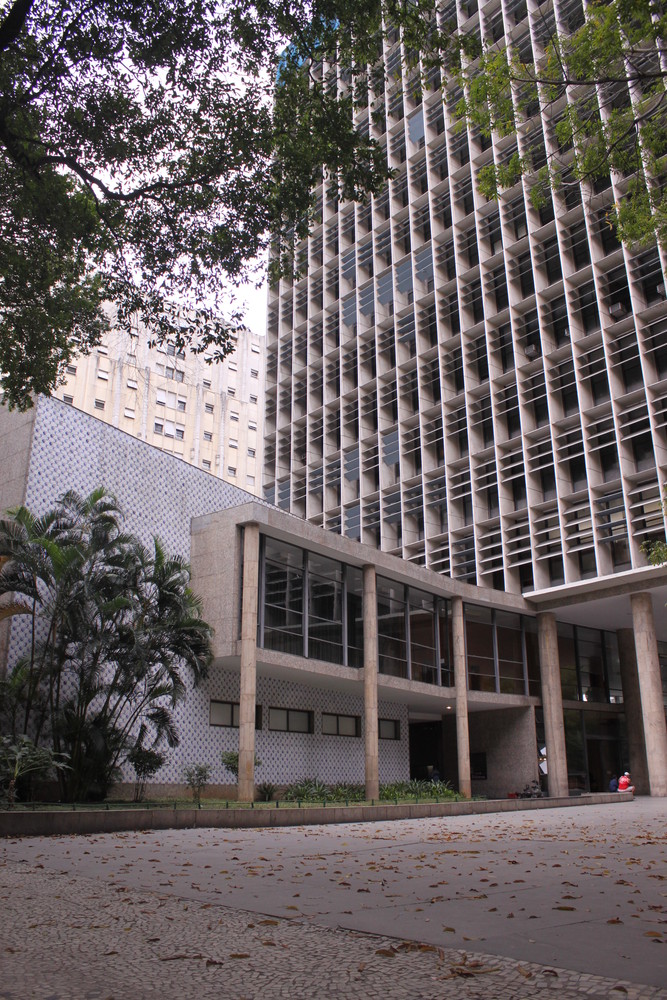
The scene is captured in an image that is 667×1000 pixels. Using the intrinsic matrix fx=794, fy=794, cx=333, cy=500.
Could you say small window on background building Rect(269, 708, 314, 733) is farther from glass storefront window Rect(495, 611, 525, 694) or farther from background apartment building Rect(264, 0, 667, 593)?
background apartment building Rect(264, 0, 667, 593)

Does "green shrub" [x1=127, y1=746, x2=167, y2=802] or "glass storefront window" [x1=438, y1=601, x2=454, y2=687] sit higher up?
"glass storefront window" [x1=438, y1=601, x2=454, y2=687]

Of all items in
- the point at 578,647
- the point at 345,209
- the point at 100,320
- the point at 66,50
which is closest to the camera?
the point at 66,50

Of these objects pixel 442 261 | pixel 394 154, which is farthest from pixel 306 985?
pixel 394 154

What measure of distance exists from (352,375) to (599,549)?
20018 mm

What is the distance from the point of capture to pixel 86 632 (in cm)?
1920

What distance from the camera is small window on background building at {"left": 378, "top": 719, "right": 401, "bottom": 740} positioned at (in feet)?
107

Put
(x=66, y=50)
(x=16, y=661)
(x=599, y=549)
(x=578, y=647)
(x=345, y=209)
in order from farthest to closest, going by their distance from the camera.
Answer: (x=345, y=209) → (x=578, y=647) → (x=599, y=549) → (x=16, y=661) → (x=66, y=50)

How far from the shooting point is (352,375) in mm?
46875

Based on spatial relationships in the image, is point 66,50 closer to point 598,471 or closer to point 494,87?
point 494,87

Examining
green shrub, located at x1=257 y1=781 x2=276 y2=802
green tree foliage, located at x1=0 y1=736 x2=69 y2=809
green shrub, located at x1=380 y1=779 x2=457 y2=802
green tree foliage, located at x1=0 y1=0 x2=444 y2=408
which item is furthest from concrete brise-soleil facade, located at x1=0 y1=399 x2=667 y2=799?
green tree foliage, located at x1=0 y1=0 x2=444 y2=408

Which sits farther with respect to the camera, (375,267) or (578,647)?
(375,267)

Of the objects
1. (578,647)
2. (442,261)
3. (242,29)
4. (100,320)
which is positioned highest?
(442,261)

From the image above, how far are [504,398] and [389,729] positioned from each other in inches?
625

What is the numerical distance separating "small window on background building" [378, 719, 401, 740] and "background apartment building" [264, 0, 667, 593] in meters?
7.78
